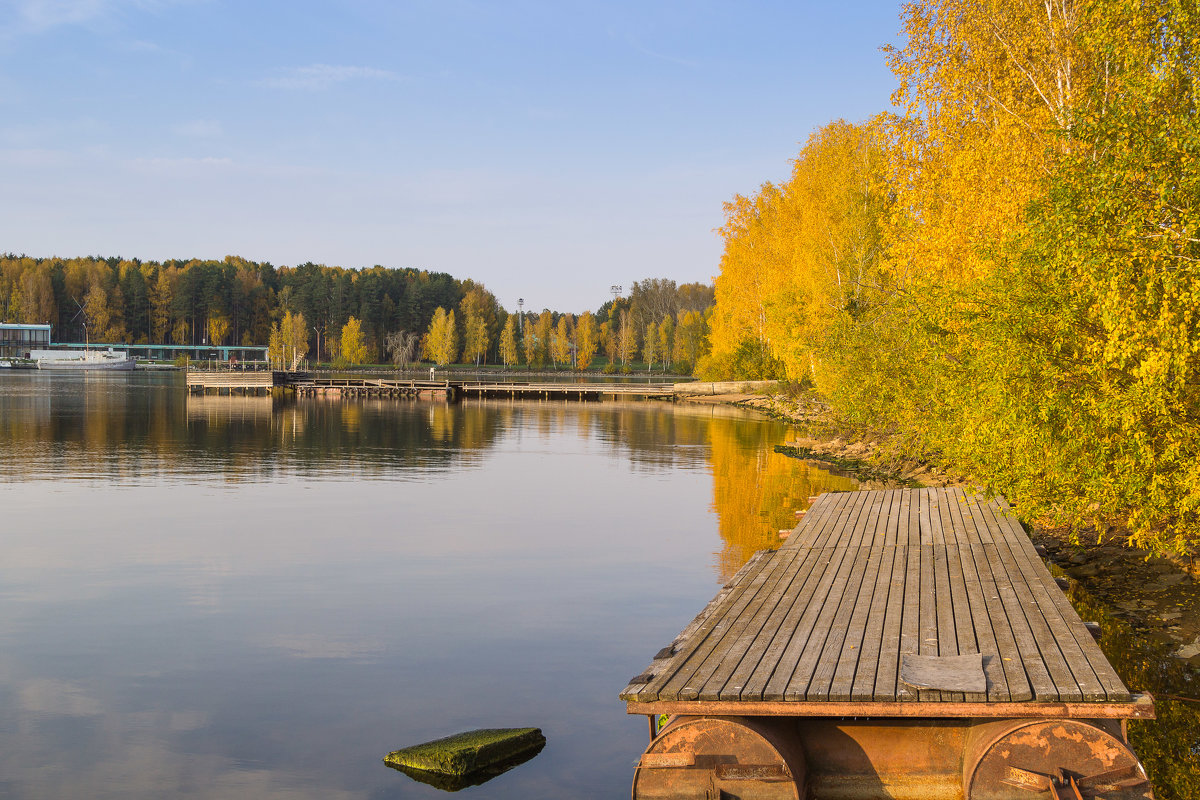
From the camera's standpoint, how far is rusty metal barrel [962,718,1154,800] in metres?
7.48

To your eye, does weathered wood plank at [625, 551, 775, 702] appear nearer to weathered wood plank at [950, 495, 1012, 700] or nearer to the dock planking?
the dock planking

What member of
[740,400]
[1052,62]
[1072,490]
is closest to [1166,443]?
[1072,490]

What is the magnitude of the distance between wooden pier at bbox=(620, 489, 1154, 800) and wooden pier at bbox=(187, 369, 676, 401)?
86473mm

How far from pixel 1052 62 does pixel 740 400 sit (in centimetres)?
6100

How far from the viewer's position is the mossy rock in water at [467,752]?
10781 millimetres

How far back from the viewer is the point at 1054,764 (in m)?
7.59

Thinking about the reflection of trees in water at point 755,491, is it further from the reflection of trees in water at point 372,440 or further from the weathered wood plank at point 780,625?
the weathered wood plank at point 780,625

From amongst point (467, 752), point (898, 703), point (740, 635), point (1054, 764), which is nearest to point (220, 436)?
point (467, 752)

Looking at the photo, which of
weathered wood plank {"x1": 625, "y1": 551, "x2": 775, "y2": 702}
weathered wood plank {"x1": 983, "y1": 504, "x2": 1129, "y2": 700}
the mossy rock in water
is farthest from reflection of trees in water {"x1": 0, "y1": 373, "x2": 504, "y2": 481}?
weathered wood plank {"x1": 983, "y1": 504, "x2": 1129, "y2": 700}

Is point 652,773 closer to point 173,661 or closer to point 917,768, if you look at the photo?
point 917,768

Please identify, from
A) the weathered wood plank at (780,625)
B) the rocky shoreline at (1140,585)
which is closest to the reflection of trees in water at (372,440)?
the weathered wood plank at (780,625)

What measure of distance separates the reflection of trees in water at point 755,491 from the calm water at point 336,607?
0.14m

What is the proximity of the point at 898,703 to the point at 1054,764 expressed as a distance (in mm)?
1298

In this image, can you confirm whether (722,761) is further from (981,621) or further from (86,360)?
(86,360)
